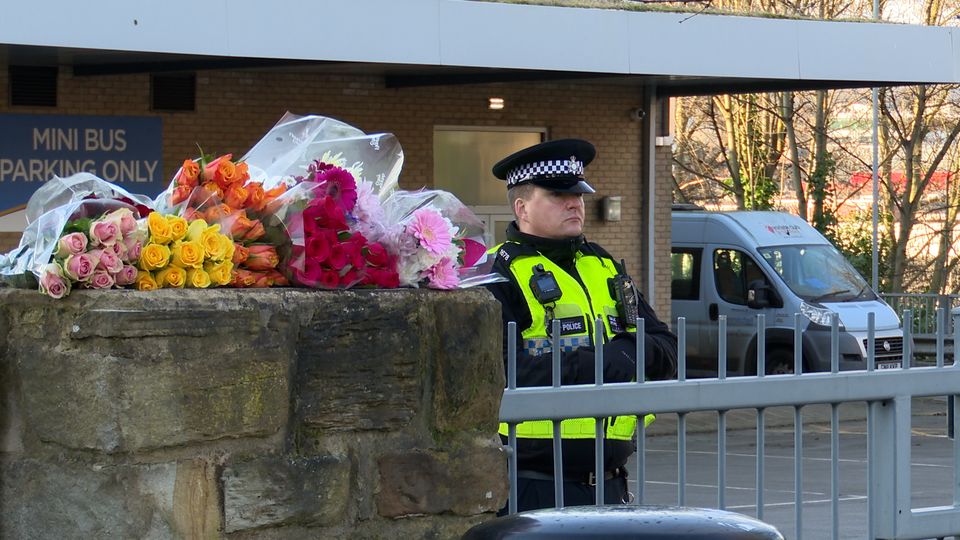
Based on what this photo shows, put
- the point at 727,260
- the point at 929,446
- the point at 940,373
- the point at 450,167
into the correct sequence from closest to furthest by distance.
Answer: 1. the point at 940,373
2. the point at 929,446
3. the point at 450,167
4. the point at 727,260

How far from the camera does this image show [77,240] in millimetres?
2588

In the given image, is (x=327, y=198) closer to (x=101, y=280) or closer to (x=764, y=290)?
(x=101, y=280)

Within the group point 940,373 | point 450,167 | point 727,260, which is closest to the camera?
point 940,373

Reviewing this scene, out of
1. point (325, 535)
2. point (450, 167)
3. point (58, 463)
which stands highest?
point (450, 167)

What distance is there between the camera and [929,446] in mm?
14984

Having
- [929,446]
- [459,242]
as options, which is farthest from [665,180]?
[459,242]

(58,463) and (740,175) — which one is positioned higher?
(740,175)

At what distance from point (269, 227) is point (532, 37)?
12.0 metres

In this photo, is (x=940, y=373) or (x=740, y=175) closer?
(x=940, y=373)

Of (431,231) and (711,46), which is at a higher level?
(711,46)

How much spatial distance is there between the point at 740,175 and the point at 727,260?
13807 mm

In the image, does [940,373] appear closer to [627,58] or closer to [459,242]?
[459,242]

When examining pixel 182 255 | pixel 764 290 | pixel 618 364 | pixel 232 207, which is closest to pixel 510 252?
pixel 618 364

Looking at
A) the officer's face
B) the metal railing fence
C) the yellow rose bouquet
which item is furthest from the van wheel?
the yellow rose bouquet
